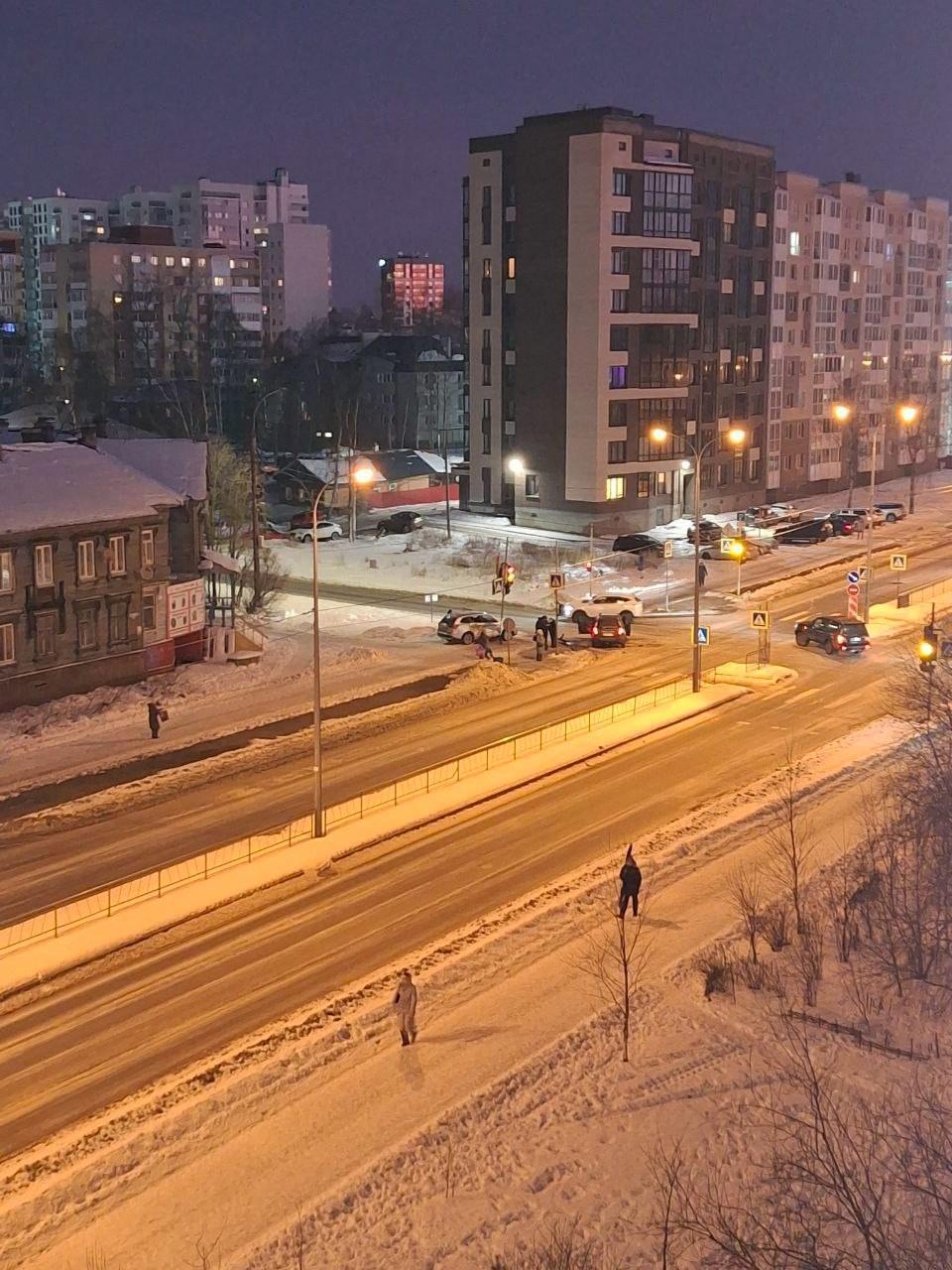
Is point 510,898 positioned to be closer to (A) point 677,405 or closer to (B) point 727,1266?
(B) point 727,1266

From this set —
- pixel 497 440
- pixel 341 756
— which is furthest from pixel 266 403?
pixel 341 756

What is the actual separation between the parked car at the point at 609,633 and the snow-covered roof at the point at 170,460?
45.9 feet

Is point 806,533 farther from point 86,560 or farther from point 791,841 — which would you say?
→ point 791,841

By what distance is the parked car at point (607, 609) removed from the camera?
5016 cm

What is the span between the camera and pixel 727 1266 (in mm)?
13391

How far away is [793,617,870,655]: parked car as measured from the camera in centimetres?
4541

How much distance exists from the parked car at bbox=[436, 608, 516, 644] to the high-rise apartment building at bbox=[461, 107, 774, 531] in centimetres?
2536

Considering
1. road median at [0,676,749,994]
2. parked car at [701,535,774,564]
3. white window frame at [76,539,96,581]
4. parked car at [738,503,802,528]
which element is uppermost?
white window frame at [76,539,96,581]

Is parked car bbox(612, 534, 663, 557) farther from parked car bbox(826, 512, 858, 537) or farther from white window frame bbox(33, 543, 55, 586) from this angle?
white window frame bbox(33, 543, 55, 586)

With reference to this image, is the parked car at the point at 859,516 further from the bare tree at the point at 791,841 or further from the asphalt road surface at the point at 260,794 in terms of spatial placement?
the bare tree at the point at 791,841

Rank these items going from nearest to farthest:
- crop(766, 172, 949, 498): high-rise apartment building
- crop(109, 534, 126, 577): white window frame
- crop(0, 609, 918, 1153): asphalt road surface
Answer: crop(0, 609, 918, 1153): asphalt road surface → crop(109, 534, 126, 577): white window frame → crop(766, 172, 949, 498): high-rise apartment building

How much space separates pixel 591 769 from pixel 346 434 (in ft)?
262

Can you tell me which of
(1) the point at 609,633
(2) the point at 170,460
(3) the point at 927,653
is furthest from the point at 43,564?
(3) the point at 927,653

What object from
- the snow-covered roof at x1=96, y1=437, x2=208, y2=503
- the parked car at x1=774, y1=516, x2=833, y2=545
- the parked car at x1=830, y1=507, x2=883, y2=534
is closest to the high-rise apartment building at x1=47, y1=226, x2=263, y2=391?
the parked car at x1=830, y1=507, x2=883, y2=534
